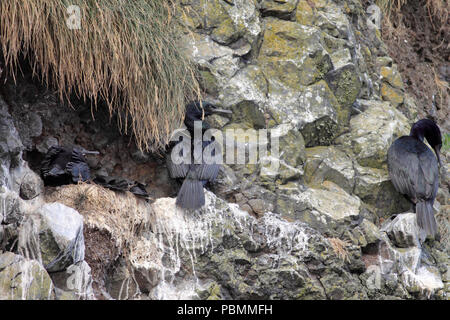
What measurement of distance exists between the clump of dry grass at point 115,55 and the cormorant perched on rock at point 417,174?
6.98 ft

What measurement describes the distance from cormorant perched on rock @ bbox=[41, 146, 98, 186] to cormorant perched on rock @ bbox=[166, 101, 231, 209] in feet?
2.55

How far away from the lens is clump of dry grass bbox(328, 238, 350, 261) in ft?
17.8

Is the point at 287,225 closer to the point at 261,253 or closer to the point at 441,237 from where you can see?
the point at 261,253

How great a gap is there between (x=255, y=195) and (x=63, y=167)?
1.76 m

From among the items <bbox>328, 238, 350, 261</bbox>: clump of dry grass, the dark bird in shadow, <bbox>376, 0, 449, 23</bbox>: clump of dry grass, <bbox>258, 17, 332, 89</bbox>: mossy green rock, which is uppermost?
<bbox>376, 0, 449, 23</bbox>: clump of dry grass

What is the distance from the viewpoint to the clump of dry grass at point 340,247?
17.8 feet

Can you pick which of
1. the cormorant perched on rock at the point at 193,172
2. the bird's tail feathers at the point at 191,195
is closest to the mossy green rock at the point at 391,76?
the cormorant perched on rock at the point at 193,172

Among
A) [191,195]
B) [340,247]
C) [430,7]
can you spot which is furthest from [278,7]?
[430,7]

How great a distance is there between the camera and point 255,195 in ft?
19.0

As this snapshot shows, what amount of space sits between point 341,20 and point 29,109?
12.1ft

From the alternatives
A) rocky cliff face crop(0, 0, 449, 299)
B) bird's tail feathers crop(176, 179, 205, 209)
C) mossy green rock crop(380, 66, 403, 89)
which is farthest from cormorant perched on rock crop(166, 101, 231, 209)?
mossy green rock crop(380, 66, 403, 89)

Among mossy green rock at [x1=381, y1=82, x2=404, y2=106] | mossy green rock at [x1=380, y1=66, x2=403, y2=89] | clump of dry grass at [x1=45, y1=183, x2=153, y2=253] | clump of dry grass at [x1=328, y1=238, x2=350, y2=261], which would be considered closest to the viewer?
clump of dry grass at [x1=45, y1=183, x2=153, y2=253]

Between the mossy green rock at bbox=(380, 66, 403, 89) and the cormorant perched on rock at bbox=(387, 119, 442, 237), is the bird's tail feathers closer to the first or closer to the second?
the cormorant perched on rock at bbox=(387, 119, 442, 237)

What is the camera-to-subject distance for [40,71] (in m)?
5.14
